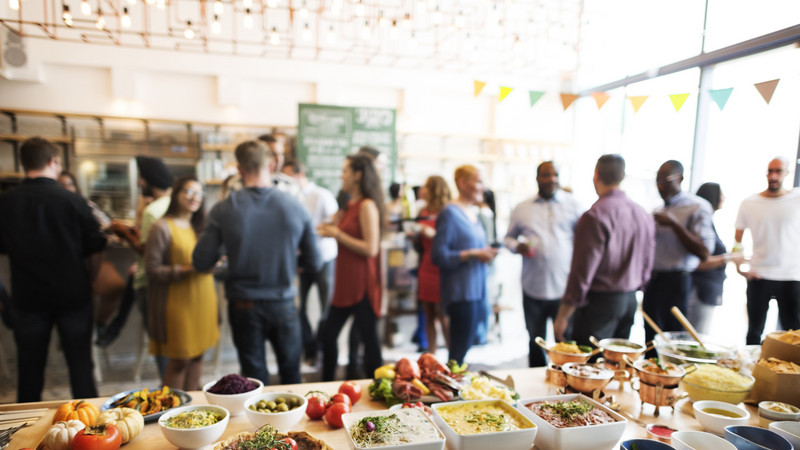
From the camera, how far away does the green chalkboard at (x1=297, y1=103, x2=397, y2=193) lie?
5922mm

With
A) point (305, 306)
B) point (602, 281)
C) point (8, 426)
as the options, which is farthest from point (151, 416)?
point (305, 306)

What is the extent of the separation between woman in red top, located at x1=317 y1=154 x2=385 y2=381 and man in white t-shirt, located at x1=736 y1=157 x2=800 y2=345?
2.81 meters

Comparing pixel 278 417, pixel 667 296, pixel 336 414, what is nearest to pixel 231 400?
pixel 278 417

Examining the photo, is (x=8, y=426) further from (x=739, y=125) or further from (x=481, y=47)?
(x=481, y=47)

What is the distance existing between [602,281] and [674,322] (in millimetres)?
1294

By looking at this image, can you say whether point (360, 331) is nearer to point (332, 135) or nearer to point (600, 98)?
point (600, 98)

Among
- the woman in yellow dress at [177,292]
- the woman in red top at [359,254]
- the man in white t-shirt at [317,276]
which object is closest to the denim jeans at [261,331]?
the woman in yellow dress at [177,292]

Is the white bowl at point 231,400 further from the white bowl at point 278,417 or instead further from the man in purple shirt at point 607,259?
the man in purple shirt at point 607,259

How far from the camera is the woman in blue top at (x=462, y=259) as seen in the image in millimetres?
3102

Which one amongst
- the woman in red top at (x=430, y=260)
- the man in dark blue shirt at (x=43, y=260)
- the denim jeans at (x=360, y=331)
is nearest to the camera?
the man in dark blue shirt at (x=43, y=260)

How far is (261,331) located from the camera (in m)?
2.50

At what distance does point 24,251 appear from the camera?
2.66 meters

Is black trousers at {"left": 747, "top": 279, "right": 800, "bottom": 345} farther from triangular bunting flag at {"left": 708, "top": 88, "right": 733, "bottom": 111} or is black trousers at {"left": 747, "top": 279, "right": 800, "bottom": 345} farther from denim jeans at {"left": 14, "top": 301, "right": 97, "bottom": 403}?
denim jeans at {"left": 14, "top": 301, "right": 97, "bottom": 403}

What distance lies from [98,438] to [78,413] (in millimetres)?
272
